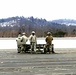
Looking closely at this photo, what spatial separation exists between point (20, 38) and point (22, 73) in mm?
14427

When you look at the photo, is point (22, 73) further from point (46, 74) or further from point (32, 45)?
point (32, 45)

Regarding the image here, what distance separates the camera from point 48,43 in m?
30.1

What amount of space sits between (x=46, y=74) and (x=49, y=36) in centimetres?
1484

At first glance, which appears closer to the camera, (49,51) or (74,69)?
(74,69)

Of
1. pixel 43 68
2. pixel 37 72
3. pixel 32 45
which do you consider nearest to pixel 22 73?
pixel 37 72

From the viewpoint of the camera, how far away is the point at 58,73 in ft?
51.2

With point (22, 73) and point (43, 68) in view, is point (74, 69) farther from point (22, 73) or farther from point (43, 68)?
point (22, 73)

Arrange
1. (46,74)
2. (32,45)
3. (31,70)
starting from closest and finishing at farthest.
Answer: (46,74), (31,70), (32,45)

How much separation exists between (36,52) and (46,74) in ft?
48.6

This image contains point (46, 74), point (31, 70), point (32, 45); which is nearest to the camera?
point (46, 74)

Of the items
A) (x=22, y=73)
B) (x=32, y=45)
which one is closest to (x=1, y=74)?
(x=22, y=73)

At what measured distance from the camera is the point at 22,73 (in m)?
15.8

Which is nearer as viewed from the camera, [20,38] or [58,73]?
[58,73]

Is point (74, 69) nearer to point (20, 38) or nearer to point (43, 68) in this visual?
point (43, 68)
